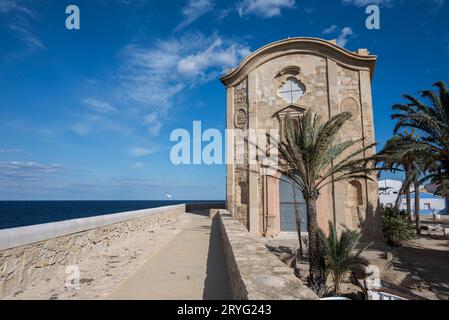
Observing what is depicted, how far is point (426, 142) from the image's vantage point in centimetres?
1037

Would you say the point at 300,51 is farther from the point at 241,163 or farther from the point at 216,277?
the point at 216,277

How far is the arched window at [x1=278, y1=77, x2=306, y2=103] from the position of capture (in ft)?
48.7

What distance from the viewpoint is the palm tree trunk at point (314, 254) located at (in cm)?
746

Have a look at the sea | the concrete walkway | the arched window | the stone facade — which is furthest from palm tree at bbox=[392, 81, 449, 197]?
A: the sea

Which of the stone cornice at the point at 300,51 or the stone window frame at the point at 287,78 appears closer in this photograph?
the stone cornice at the point at 300,51

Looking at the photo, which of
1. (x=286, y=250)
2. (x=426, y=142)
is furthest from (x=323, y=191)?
(x=426, y=142)

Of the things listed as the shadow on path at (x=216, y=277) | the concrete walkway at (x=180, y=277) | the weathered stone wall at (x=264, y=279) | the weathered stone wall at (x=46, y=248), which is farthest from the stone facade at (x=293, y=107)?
the weathered stone wall at (x=264, y=279)

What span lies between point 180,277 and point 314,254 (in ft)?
14.8

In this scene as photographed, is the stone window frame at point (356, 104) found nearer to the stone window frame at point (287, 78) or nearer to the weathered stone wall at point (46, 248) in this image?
the stone window frame at point (287, 78)

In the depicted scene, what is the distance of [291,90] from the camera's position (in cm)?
1499

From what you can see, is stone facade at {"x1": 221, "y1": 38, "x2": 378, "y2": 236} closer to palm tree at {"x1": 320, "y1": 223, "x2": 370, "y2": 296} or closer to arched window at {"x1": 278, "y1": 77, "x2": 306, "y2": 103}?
arched window at {"x1": 278, "y1": 77, "x2": 306, "y2": 103}

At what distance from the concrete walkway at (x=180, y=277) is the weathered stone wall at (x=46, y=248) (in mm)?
1454

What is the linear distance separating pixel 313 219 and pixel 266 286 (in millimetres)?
5863
